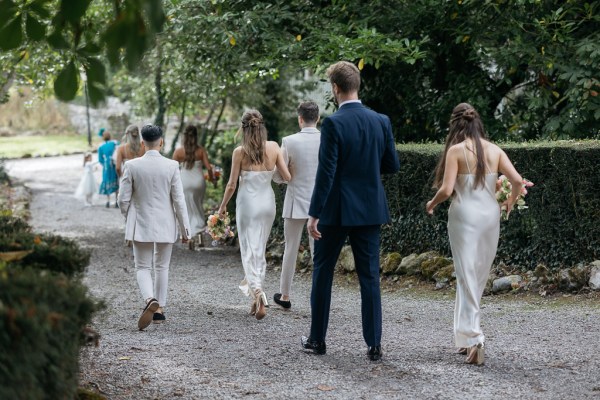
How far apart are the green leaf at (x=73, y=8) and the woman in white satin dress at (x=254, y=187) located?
17.4 feet

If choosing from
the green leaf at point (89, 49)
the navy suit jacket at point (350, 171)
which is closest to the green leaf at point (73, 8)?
the green leaf at point (89, 49)

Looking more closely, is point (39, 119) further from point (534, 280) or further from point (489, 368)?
point (489, 368)

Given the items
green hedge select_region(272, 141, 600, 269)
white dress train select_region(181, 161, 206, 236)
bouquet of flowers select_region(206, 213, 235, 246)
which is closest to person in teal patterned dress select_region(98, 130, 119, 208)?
white dress train select_region(181, 161, 206, 236)

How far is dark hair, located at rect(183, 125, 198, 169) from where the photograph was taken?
15141mm

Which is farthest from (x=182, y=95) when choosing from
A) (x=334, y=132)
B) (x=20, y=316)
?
(x=20, y=316)

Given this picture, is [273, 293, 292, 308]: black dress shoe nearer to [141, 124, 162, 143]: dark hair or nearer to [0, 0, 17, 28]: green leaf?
[141, 124, 162, 143]: dark hair

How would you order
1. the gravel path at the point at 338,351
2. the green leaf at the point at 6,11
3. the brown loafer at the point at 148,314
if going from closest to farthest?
the green leaf at the point at 6,11, the gravel path at the point at 338,351, the brown loafer at the point at 148,314

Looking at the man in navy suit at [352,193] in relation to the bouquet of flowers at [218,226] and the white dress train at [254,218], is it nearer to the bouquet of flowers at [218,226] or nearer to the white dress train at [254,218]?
the white dress train at [254,218]

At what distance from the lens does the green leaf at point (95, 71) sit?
4.89 meters

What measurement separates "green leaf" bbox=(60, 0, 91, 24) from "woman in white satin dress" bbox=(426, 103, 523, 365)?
3.56m

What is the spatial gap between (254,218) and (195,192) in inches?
237

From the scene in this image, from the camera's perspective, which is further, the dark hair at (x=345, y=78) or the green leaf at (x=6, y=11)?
the dark hair at (x=345, y=78)

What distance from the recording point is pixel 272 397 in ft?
21.2

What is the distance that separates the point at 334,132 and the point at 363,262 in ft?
3.20
